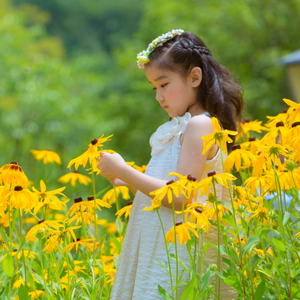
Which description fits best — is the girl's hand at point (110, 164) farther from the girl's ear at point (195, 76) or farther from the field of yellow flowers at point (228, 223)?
the girl's ear at point (195, 76)

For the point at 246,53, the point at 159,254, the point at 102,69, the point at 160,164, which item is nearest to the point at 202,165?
the point at 160,164

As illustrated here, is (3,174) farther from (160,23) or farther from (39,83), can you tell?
(39,83)

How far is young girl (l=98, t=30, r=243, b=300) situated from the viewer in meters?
1.11

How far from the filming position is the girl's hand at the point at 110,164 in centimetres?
115

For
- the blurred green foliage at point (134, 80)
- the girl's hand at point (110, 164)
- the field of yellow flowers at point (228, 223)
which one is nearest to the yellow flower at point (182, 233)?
the field of yellow flowers at point (228, 223)

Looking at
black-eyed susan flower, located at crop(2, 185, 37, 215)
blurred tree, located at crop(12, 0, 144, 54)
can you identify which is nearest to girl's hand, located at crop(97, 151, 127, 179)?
black-eyed susan flower, located at crop(2, 185, 37, 215)

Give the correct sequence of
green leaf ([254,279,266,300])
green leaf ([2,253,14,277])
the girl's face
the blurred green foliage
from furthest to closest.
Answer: the blurred green foliage, the girl's face, green leaf ([2,253,14,277]), green leaf ([254,279,266,300])

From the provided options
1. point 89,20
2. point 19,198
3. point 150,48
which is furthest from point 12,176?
point 89,20

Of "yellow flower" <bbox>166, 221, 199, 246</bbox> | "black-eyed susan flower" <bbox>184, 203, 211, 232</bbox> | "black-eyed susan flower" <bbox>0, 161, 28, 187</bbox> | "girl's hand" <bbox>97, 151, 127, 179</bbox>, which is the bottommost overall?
"yellow flower" <bbox>166, 221, 199, 246</bbox>

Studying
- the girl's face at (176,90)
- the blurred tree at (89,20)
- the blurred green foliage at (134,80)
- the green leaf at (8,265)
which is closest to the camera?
the green leaf at (8,265)

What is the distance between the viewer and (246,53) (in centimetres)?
945

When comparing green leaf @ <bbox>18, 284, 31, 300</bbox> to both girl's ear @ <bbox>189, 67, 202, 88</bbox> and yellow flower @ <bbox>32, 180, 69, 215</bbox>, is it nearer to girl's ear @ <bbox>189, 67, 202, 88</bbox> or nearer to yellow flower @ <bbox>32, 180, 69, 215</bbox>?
yellow flower @ <bbox>32, 180, 69, 215</bbox>

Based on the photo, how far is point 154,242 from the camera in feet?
3.75

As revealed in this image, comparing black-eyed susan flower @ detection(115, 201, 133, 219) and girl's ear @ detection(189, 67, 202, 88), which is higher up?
girl's ear @ detection(189, 67, 202, 88)
